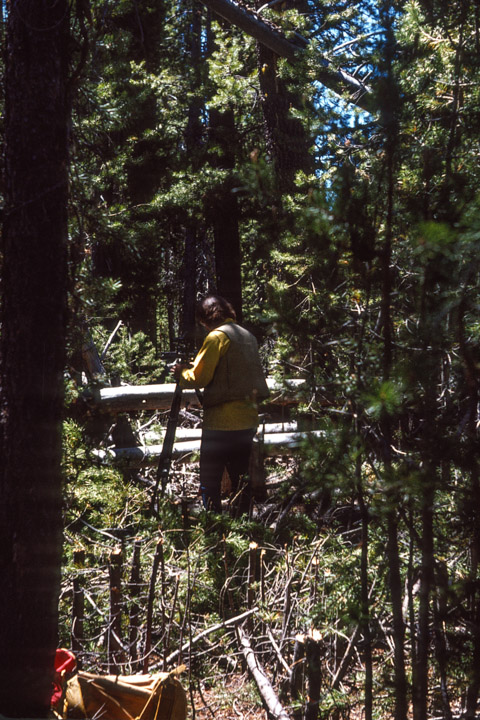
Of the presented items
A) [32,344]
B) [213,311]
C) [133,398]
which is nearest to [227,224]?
[133,398]

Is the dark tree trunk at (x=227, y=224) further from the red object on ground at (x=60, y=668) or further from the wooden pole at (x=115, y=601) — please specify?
the red object on ground at (x=60, y=668)

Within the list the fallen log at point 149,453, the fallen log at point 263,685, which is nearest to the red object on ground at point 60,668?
the fallen log at point 263,685

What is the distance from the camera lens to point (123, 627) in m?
3.84

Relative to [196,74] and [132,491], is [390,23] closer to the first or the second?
[132,491]

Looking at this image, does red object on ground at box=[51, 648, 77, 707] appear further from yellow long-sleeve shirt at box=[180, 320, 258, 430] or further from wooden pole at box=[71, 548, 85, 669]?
yellow long-sleeve shirt at box=[180, 320, 258, 430]

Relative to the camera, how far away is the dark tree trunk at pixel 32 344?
281 cm

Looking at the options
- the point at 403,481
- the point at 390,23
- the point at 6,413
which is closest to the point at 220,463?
the point at 6,413

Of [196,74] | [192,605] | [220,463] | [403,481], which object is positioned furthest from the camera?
[196,74]

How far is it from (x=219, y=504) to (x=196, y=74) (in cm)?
1030

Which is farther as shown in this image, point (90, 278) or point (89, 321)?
point (89, 321)

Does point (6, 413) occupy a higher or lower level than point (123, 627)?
higher

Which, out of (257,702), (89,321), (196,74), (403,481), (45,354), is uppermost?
(196,74)

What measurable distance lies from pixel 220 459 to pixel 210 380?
2.24 ft

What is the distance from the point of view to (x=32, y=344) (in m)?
2.86
